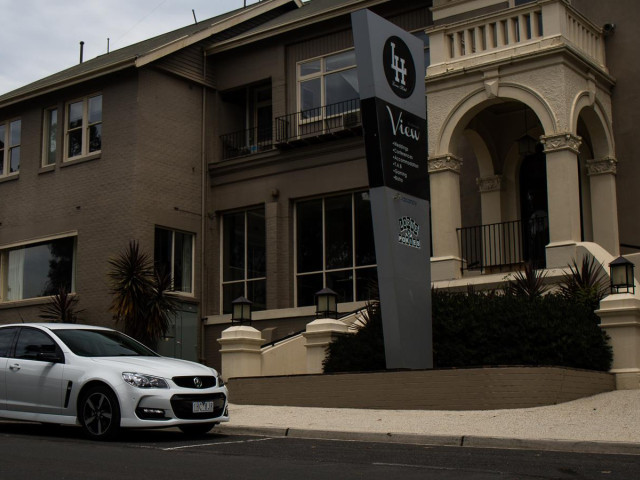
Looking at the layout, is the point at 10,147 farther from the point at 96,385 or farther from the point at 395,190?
the point at 96,385

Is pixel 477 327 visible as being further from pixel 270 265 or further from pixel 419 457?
pixel 270 265

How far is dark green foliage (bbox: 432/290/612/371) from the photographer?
15.0 m

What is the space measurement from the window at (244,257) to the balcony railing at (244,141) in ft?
6.28

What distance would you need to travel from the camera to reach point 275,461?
9.72 m

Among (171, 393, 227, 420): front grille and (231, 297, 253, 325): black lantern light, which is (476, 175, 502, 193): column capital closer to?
(231, 297, 253, 325): black lantern light

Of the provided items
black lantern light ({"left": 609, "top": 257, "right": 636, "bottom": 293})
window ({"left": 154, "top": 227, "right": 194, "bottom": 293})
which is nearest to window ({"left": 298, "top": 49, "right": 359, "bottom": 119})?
window ({"left": 154, "top": 227, "right": 194, "bottom": 293})

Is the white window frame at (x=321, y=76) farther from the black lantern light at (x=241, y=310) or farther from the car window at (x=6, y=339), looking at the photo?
the car window at (x=6, y=339)

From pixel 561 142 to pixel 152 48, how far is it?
50.6ft

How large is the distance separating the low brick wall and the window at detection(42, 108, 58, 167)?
14.8 m

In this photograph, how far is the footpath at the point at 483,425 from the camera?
11.2m

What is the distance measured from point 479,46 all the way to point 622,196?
4.51 metres

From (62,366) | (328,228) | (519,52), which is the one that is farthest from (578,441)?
(328,228)

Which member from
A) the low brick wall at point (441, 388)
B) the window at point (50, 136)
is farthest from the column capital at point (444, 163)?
the window at point (50, 136)

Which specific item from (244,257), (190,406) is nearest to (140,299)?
(244,257)
